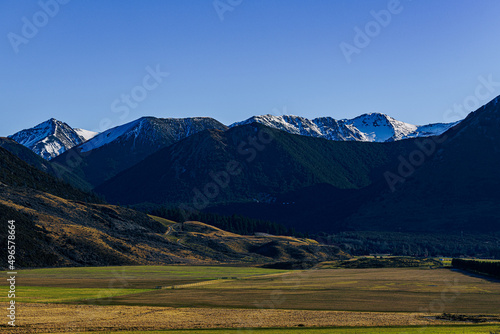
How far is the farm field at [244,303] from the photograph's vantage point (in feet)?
174

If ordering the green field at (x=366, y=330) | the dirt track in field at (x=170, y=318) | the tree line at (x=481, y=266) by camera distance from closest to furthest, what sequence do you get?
A: the green field at (x=366, y=330) → the dirt track in field at (x=170, y=318) → the tree line at (x=481, y=266)

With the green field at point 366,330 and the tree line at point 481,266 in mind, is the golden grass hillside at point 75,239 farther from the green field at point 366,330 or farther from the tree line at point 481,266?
the green field at point 366,330

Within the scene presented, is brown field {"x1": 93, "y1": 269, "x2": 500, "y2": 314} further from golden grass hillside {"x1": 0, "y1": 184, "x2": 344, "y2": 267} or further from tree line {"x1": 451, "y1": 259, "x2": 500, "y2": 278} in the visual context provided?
golden grass hillside {"x1": 0, "y1": 184, "x2": 344, "y2": 267}

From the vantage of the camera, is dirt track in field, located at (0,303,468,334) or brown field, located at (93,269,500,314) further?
brown field, located at (93,269,500,314)

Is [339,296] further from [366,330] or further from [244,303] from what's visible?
[366,330]

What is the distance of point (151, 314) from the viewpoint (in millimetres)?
59875

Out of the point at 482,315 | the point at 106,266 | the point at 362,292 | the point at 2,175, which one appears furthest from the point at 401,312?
the point at 2,175

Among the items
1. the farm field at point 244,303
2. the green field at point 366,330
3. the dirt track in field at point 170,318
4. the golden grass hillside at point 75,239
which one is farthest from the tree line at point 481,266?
the green field at point 366,330

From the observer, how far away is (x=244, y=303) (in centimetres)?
7194

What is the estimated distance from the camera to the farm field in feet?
174

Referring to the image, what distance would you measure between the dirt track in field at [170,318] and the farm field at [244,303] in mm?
96

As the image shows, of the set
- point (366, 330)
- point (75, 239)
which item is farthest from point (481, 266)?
point (75, 239)

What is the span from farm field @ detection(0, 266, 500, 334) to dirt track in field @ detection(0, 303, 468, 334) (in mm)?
96

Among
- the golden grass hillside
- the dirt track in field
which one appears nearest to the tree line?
the dirt track in field
